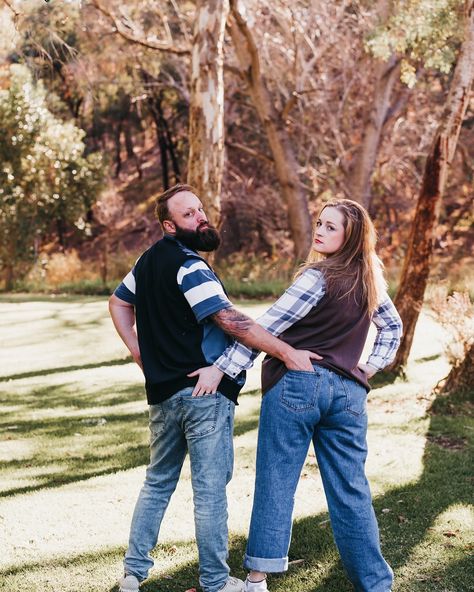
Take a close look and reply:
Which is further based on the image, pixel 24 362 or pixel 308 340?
pixel 24 362

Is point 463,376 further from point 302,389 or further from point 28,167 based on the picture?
point 28,167

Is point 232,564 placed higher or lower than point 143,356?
lower

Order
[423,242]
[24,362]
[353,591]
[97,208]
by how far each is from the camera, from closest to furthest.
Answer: [353,591] → [423,242] → [24,362] → [97,208]

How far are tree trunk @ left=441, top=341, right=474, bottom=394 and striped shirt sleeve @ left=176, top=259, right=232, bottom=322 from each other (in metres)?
5.44

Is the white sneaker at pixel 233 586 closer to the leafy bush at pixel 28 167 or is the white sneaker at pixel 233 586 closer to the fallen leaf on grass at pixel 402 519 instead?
the fallen leaf on grass at pixel 402 519

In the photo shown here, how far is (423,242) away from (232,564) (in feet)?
18.9

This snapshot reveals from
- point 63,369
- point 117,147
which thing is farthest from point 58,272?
point 117,147

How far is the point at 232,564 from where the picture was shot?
448cm

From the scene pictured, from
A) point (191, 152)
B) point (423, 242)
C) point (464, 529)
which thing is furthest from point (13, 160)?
point (464, 529)

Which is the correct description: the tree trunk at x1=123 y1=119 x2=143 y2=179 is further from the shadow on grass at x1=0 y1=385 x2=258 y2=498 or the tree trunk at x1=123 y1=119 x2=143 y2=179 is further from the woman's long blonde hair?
the woman's long blonde hair

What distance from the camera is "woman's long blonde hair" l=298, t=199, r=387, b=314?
12.0ft

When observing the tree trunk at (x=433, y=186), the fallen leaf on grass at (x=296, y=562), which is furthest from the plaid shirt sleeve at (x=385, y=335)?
the tree trunk at (x=433, y=186)

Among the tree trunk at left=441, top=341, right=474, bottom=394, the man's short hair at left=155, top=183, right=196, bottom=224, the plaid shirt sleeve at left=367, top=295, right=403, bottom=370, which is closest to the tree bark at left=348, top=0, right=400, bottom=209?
the tree trunk at left=441, top=341, right=474, bottom=394

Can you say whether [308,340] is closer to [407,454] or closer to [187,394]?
[187,394]
